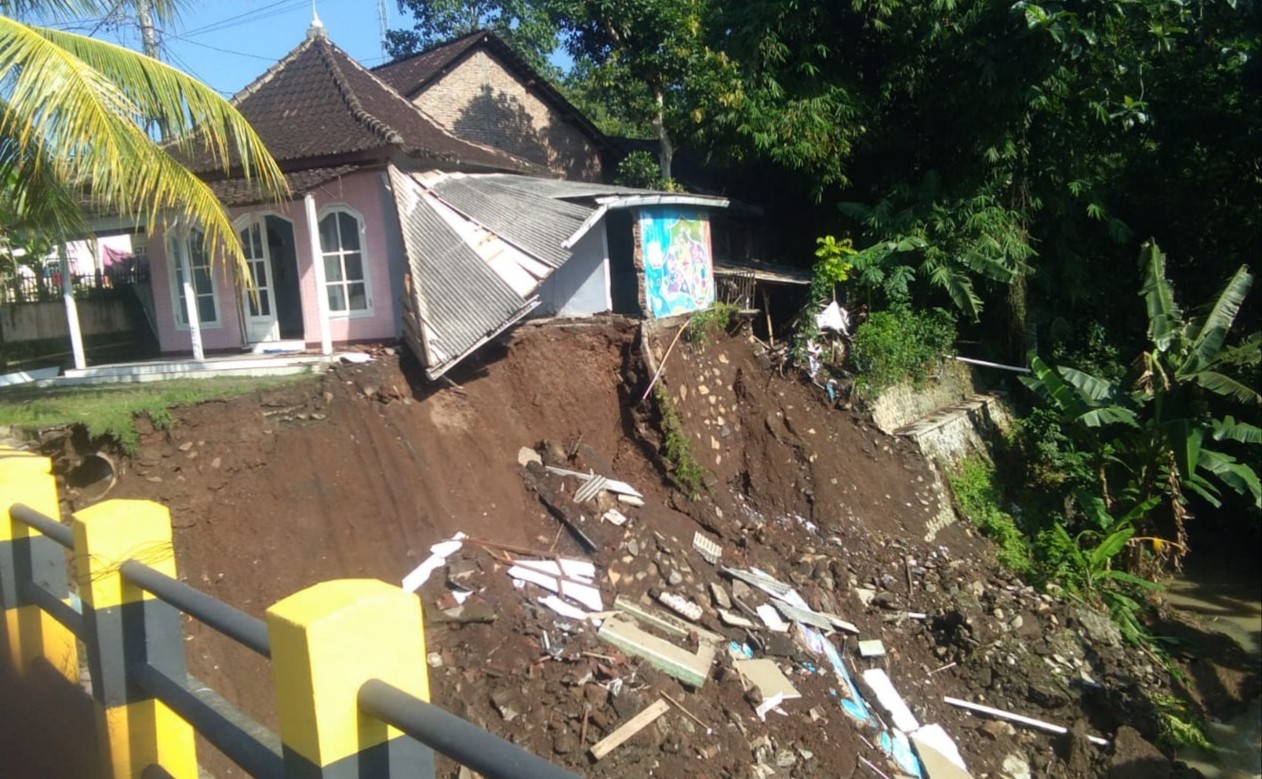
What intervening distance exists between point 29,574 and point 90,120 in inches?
138

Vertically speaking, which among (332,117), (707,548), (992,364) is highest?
(332,117)

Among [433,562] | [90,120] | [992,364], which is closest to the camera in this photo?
[90,120]

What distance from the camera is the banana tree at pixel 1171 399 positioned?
36.6ft

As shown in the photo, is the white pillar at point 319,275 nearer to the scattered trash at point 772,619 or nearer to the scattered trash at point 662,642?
the scattered trash at point 662,642

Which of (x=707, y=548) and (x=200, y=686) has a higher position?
(x=200, y=686)

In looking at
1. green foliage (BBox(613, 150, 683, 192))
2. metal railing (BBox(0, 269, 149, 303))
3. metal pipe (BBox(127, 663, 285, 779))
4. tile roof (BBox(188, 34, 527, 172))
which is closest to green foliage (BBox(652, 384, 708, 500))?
tile roof (BBox(188, 34, 527, 172))

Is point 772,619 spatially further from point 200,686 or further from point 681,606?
point 200,686

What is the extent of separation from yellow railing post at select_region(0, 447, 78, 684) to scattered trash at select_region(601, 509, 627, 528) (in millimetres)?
5930

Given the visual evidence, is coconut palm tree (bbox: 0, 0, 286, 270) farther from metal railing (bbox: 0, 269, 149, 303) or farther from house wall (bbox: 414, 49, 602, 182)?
house wall (bbox: 414, 49, 602, 182)

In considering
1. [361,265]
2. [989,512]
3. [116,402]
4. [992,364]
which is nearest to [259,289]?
[361,265]

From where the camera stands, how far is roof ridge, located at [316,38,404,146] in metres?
10.4

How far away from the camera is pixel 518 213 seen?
11383mm

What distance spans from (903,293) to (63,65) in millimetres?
11614

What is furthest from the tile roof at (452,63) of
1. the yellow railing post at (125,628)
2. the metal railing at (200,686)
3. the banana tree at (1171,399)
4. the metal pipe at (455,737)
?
the metal pipe at (455,737)
